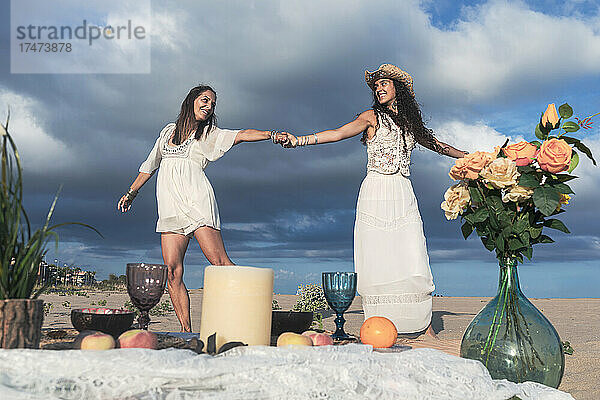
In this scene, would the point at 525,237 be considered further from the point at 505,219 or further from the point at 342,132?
the point at 342,132

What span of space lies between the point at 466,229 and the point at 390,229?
2.69m

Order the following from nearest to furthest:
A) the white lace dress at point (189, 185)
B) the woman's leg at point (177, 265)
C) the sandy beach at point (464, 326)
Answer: the sandy beach at point (464, 326), the white lace dress at point (189, 185), the woman's leg at point (177, 265)

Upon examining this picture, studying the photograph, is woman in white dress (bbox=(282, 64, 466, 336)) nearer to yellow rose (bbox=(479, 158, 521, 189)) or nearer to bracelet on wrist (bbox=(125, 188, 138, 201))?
bracelet on wrist (bbox=(125, 188, 138, 201))

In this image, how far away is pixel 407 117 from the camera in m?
4.83

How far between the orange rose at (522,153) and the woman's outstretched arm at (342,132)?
276cm

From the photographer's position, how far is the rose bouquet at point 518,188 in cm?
177

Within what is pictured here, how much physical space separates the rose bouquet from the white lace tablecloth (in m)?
0.62

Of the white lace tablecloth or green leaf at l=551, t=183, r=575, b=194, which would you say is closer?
the white lace tablecloth

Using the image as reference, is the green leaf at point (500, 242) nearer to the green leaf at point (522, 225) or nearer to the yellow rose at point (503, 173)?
the green leaf at point (522, 225)

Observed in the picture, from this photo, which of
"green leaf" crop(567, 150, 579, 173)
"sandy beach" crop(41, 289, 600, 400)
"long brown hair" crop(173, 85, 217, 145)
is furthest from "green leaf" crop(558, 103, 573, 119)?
"long brown hair" crop(173, 85, 217, 145)

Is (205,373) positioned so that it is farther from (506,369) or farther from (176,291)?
(176,291)

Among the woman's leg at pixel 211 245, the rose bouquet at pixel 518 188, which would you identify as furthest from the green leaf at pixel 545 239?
the woman's leg at pixel 211 245

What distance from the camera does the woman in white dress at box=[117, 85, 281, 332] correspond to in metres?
4.57

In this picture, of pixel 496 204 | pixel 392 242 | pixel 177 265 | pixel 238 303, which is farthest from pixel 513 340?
pixel 177 265
